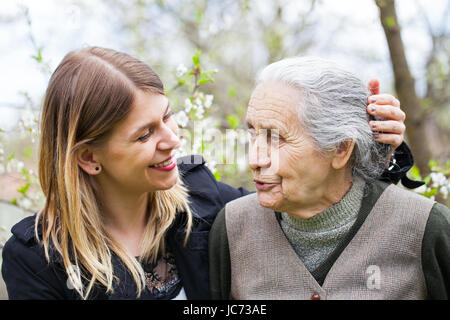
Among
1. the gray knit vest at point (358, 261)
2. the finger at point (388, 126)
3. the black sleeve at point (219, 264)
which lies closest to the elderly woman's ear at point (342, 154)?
the finger at point (388, 126)

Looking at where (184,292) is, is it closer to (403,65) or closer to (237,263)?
(237,263)

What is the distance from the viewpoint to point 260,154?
5.95ft

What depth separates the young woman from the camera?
1776 millimetres

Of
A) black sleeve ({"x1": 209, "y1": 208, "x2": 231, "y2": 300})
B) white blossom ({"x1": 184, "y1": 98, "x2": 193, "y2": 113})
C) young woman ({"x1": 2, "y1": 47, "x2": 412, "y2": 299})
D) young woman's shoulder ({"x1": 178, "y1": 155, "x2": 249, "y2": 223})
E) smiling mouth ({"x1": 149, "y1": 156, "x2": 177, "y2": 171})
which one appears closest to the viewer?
young woman ({"x1": 2, "y1": 47, "x2": 412, "y2": 299})

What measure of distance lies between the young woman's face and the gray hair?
1.59ft

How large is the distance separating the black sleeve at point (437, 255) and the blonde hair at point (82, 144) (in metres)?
1.14

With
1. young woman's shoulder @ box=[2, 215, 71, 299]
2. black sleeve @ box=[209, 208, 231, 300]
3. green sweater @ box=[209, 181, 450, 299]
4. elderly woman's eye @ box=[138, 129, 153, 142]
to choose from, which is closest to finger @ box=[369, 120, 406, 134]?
green sweater @ box=[209, 181, 450, 299]

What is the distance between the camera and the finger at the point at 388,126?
1822mm

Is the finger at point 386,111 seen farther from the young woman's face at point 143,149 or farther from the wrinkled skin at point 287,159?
the young woman's face at point 143,149

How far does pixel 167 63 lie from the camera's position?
6.89 m

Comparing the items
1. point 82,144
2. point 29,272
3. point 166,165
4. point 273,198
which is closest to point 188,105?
point 166,165

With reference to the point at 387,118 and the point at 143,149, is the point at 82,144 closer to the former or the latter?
the point at 143,149

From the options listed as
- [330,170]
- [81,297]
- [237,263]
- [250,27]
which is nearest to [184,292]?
[237,263]

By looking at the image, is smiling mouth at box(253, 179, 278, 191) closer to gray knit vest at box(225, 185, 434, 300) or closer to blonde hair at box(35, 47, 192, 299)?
gray knit vest at box(225, 185, 434, 300)
